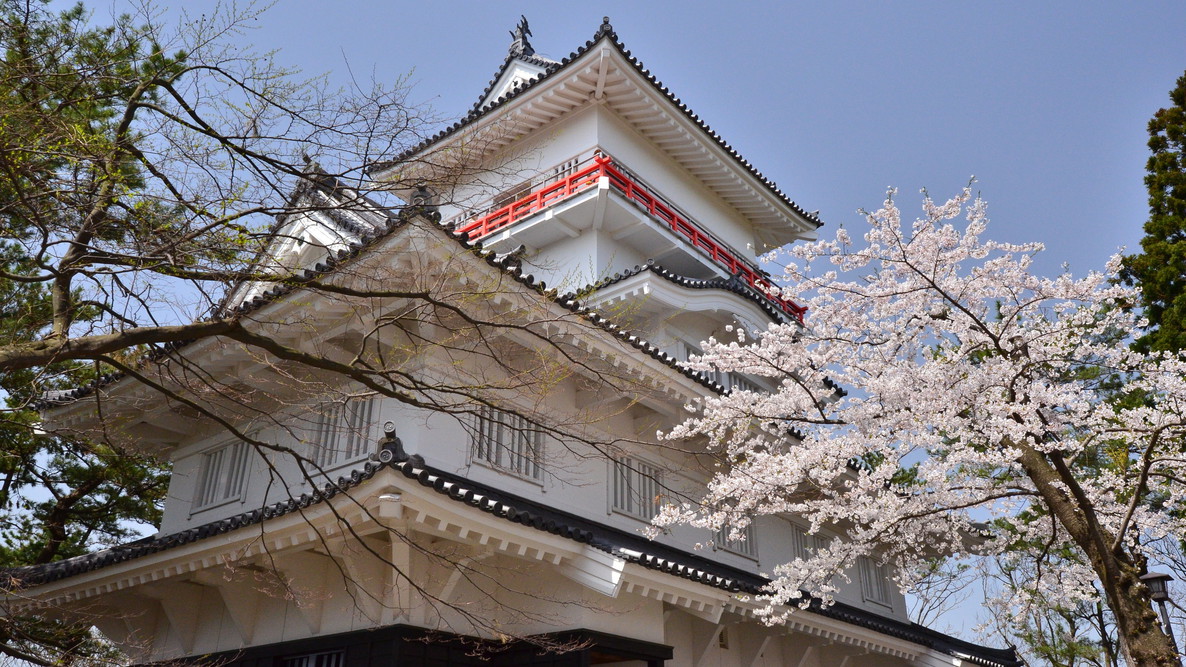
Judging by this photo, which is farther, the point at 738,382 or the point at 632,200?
the point at 738,382

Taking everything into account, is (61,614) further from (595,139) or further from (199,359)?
(595,139)

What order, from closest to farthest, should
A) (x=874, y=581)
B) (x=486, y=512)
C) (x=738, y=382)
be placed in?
(x=486, y=512)
(x=738, y=382)
(x=874, y=581)

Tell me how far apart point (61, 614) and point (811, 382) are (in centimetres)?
956

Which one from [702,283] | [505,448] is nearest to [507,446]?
[505,448]

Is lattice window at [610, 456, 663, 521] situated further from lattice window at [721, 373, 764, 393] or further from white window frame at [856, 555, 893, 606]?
white window frame at [856, 555, 893, 606]

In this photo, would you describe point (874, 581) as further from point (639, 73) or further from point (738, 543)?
point (639, 73)

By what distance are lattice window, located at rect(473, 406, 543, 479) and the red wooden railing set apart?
15.7 ft

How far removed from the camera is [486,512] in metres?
6.24

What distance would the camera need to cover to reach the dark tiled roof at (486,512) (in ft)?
19.4

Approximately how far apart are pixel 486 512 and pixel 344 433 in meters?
2.78

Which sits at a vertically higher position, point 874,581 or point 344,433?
point 344,433

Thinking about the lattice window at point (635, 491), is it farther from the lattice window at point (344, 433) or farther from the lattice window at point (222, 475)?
the lattice window at point (222, 475)

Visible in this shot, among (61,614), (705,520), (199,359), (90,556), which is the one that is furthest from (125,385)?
(705,520)

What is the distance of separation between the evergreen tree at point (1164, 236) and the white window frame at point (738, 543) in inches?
306
